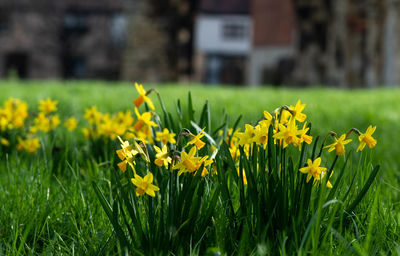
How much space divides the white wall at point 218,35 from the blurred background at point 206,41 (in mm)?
62

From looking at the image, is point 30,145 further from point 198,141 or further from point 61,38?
point 61,38

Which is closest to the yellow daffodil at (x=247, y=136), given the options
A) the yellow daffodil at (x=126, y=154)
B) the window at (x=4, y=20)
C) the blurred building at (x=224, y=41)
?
the yellow daffodil at (x=126, y=154)

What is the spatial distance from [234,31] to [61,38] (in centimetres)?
1048

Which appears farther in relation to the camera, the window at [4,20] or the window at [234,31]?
→ the window at [234,31]

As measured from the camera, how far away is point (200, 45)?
1169 inches

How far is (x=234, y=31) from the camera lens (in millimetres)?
30031

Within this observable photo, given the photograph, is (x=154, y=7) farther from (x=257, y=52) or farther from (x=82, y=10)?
(x=82, y=10)

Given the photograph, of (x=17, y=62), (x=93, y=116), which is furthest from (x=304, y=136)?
(x=17, y=62)

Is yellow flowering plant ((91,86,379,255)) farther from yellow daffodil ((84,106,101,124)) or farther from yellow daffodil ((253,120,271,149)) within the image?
yellow daffodil ((84,106,101,124))

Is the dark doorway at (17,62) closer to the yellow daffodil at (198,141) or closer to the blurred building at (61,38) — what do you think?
the blurred building at (61,38)

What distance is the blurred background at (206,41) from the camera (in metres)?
12.2

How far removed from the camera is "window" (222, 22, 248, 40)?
29797 mm

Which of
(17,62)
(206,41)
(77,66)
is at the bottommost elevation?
(77,66)

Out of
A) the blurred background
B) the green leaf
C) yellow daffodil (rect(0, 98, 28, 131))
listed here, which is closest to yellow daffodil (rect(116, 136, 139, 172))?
the green leaf
